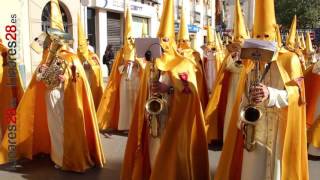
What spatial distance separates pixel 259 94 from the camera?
356 centimetres

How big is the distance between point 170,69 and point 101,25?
16985 millimetres

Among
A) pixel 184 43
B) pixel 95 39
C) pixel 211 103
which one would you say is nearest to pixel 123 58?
pixel 184 43

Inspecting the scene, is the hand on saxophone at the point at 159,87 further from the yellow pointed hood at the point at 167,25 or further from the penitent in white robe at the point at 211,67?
the penitent in white robe at the point at 211,67

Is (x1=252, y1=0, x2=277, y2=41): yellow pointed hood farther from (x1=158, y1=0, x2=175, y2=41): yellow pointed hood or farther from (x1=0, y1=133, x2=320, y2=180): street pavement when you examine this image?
(x1=0, y1=133, x2=320, y2=180): street pavement

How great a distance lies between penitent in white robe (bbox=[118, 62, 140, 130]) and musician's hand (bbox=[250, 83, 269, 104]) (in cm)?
515

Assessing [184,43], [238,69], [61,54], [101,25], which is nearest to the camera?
[61,54]

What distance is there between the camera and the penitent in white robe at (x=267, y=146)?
3.88 m

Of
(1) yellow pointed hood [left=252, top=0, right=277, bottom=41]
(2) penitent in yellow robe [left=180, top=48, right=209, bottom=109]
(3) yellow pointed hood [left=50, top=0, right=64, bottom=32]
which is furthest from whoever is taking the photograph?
(2) penitent in yellow robe [left=180, top=48, right=209, bottom=109]

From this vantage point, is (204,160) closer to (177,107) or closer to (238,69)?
(177,107)

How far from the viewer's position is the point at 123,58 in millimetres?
8820

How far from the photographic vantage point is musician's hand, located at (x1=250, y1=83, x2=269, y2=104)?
3.56 metres

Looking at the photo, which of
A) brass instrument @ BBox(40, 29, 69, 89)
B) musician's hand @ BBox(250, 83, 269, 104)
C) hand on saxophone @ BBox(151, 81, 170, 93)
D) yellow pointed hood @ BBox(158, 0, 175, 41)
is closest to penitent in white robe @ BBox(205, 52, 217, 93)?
brass instrument @ BBox(40, 29, 69, 89)

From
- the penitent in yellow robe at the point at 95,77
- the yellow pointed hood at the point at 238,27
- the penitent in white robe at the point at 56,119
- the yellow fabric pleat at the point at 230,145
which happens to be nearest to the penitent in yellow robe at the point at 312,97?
the yellow pointed hood at the point at 238,27

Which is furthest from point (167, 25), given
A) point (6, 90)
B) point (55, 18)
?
point (6, 90)
